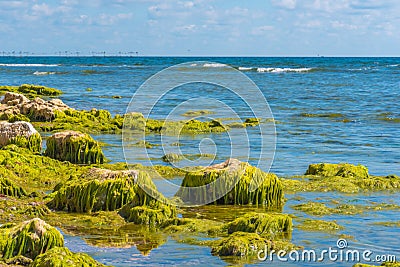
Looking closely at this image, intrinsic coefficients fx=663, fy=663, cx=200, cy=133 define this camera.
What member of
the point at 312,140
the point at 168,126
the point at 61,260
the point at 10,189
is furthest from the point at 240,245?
the point at 168,126

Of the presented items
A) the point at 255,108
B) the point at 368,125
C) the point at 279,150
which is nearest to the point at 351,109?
the point at 255,108

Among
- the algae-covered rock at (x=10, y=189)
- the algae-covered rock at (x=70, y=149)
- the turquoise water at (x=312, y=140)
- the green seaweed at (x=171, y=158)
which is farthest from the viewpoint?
the green seaweed at (x=171, y=158)

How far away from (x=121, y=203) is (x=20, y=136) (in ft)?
15.6

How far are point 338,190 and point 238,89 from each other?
3133 centimetres

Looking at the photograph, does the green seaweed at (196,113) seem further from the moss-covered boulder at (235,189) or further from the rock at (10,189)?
the rock at (10,189)

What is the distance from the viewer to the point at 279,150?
16203 mm

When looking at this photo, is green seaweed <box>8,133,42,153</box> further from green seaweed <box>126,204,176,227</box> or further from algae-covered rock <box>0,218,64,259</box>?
algae-covered rock <box>0,218,64,259</box>

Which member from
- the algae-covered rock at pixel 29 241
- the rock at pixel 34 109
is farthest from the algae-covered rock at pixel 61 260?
the rock at pixel 34 109

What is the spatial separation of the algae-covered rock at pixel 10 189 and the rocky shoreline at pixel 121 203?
0.05 feet

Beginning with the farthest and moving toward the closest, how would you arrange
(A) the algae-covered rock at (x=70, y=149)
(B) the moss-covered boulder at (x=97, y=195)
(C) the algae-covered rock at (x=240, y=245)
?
1. (A) the algae-covered rock at (x=70, y=149)
2. (B) the moss-covered boulder at (x=97, y=195)
3. (C) the algae-covered rock at (x=240, y=245)

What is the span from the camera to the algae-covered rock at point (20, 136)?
13234 mm

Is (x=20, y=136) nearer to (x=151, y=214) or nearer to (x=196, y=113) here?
(x=151, y=214)

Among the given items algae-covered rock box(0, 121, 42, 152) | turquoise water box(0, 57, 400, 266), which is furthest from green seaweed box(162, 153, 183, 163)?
algae-covered rock box(0, 121, 42, 152)

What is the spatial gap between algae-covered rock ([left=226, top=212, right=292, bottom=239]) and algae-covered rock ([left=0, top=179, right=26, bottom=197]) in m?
3.32
